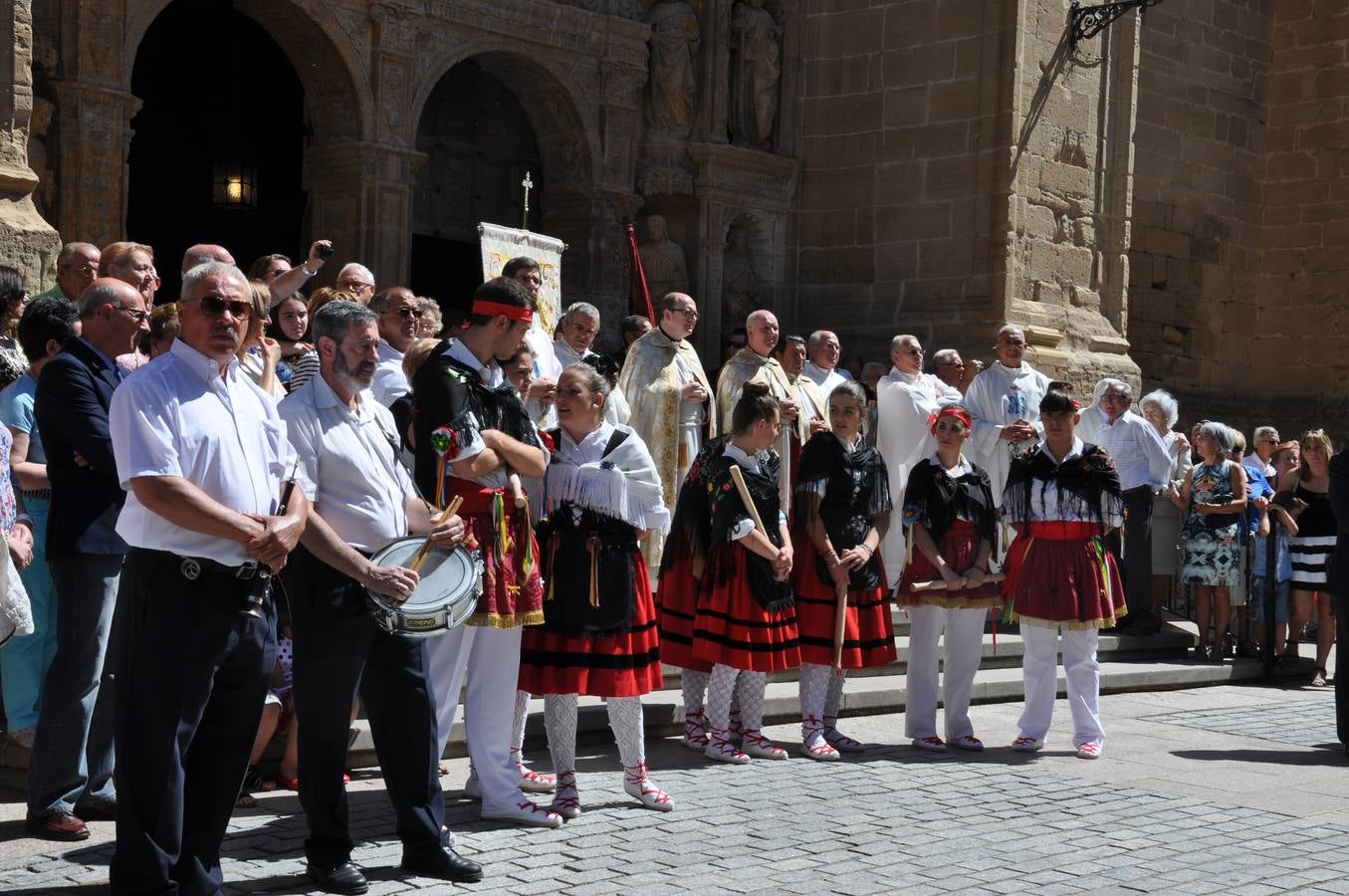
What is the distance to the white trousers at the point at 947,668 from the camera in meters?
8.19

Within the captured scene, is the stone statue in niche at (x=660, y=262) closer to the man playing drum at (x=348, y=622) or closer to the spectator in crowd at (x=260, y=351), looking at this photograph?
the spectator in crowd at (x=260, y=351)

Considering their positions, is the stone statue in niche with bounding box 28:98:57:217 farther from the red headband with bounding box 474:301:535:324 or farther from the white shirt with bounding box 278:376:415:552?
the white shirt with bounding box 278:376:415:552

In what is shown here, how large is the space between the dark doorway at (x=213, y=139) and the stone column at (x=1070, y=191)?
6.18m

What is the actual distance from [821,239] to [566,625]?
31.5 ft

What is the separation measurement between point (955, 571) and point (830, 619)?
0.70 meters

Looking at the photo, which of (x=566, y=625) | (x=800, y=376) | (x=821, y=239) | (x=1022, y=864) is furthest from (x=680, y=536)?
(x=821, y=239)

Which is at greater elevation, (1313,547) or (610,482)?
(610,482)

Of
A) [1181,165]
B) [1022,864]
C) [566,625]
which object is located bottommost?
[1022,864]

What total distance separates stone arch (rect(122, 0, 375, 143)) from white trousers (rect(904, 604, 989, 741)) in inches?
253

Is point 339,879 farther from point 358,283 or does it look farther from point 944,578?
point 944,578

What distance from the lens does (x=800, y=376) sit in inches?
422

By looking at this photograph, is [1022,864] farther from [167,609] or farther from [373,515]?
[167,609]

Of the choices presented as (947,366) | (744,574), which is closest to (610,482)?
(744,574)

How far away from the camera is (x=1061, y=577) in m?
8.30
